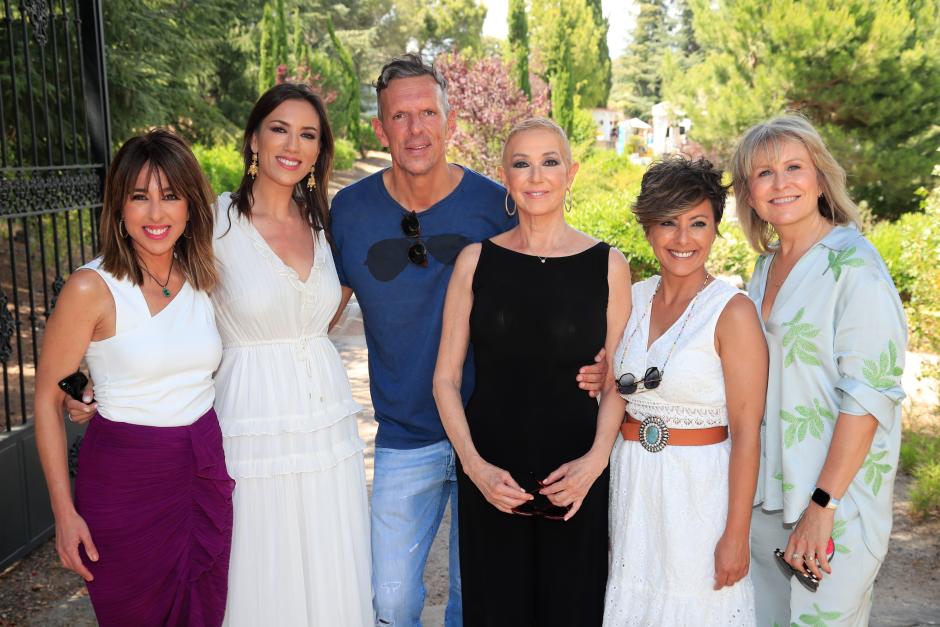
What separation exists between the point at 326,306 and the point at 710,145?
46.0 feet

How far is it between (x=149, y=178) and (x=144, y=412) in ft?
2.34

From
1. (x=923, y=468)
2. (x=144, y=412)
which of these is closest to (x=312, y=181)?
(x=144, y=412)

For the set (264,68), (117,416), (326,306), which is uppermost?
(264,68)

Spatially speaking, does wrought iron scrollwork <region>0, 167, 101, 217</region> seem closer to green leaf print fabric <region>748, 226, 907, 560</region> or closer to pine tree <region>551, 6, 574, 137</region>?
green leaf print fabric <region>748, 226, 907, 560</region>

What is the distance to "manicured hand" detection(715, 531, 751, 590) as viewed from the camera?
7.91 ft

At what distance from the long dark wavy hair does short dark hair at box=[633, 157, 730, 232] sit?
3.89ft

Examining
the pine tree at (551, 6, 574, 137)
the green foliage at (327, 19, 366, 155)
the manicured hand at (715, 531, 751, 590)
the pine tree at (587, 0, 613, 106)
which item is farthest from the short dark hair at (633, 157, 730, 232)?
the pine tree at (587, 0, 613, 106)

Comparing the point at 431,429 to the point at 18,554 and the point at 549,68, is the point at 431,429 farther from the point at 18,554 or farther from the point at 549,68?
the point at 549,68

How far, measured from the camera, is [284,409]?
9.18 ft

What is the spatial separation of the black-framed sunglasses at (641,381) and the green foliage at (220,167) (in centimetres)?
1619

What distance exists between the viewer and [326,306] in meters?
2.94

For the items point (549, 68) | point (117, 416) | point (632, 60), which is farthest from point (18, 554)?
point (632, 60)

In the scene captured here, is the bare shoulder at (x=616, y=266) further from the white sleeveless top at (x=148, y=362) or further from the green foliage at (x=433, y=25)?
the green foliage at (x=433, y=25)

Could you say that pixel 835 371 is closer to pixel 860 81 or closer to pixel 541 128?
pixel 541 128
